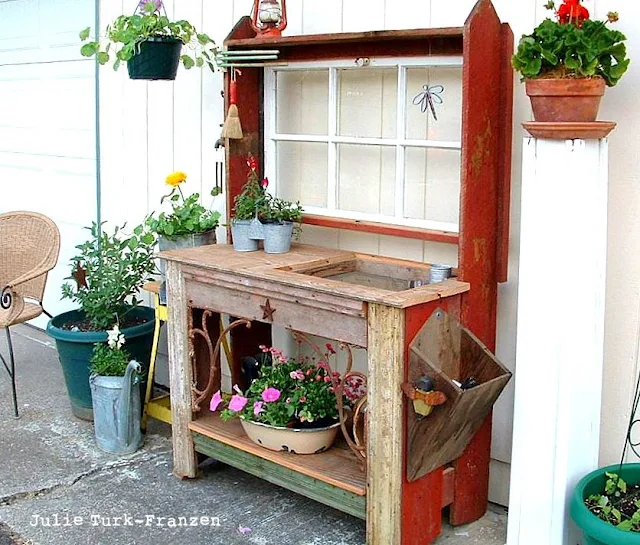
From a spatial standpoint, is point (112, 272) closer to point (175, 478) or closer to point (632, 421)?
point (175, 478)

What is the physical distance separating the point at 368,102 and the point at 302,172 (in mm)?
428

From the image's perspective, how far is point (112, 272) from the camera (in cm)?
400

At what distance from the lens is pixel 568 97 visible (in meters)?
2.48

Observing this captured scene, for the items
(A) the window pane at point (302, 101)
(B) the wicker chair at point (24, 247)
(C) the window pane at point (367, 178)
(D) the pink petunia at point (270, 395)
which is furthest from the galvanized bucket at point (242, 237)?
(B) the wicker chair at point (24, 247)

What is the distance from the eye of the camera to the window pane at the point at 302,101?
138 inches

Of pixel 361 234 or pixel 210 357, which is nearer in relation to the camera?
pixel 361 234

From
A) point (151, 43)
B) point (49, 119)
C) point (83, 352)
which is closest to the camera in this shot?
point (151, 43)

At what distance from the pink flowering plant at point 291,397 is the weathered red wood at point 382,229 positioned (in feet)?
1.49

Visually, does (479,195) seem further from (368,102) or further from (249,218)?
(249,218)

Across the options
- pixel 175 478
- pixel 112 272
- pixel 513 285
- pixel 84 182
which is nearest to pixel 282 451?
pixel 175 478

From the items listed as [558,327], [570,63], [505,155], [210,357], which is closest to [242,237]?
[210,357]

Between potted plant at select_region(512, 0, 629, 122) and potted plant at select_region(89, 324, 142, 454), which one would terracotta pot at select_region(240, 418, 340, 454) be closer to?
potted plant at select_region(89, 324, 142, 454)

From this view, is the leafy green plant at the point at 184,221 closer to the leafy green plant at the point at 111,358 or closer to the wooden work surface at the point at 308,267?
the wooden work surface at the point at 308,267

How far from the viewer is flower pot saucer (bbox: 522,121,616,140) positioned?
248cm
